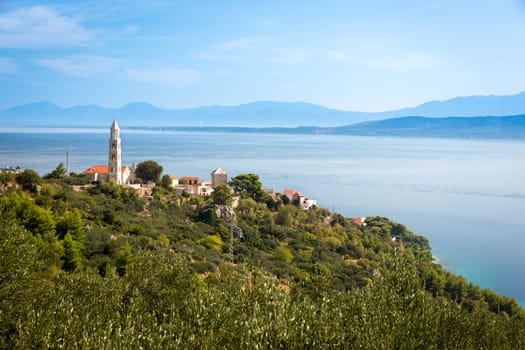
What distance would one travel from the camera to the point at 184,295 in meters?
14.4

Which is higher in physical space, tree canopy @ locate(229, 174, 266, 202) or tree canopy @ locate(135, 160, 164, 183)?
tree canopy @ locate(135, 160, 164, 183)

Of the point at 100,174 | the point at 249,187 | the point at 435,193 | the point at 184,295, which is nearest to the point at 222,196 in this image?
→ the point at 249,187

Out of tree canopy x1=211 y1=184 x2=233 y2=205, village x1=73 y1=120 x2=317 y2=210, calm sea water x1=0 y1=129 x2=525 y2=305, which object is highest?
village x1=73 y1=120 x2=317 y2=210

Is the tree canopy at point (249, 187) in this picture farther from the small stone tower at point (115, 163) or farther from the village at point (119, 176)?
the small stone tower at point (115, 163)

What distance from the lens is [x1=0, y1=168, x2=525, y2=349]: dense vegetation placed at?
9.48 meters

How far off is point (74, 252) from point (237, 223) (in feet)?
65.6

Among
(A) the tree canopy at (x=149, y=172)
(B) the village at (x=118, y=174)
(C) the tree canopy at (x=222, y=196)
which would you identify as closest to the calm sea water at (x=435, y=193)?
(C) the tree canopy at (x=222, y=196)

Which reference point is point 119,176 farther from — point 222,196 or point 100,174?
point 222,196

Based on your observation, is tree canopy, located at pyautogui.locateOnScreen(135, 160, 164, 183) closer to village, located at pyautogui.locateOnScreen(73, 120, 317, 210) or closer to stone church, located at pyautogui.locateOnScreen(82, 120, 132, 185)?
village, located at pyautogui.locateOnScreen(73, 120, 317, 210)

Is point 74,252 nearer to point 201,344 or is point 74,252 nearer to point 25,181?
point 25,181

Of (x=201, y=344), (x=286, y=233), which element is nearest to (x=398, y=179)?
(x=286, y=233)

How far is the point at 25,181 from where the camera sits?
3131 cm

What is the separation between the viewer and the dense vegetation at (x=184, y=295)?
9484mm

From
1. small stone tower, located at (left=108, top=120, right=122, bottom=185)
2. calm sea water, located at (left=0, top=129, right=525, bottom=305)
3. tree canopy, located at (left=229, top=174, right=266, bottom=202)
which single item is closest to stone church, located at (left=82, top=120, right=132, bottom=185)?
small stone tower, located at (left=108, top=120, right=122, bottom=185)
